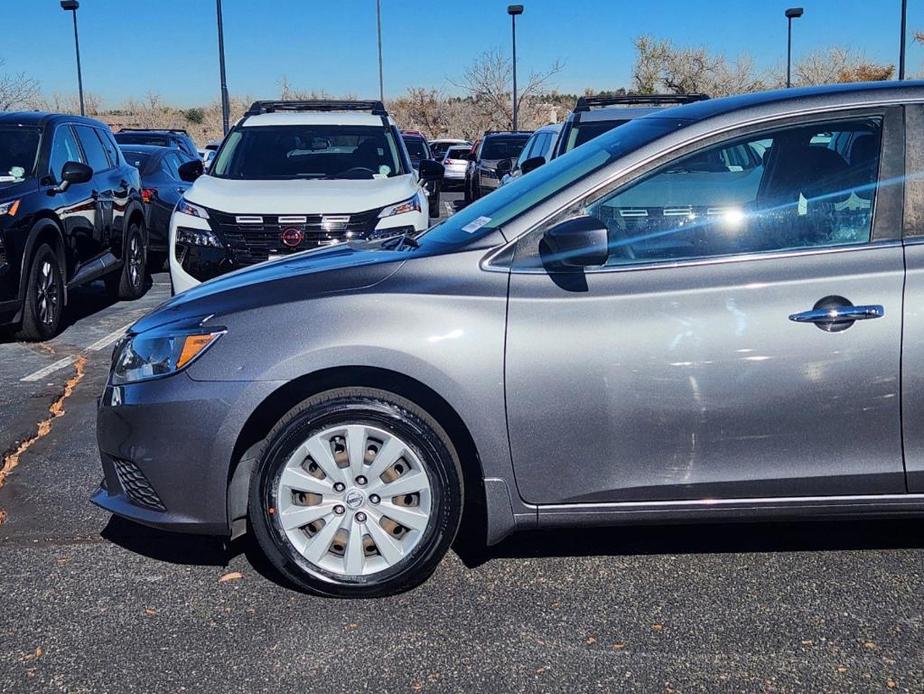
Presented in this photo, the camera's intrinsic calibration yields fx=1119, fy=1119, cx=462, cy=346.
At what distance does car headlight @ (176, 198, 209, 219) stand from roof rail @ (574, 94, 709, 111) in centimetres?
479

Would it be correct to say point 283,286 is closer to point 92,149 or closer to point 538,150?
point 92,149

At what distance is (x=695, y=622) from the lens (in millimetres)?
3713

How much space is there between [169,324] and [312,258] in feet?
2.46

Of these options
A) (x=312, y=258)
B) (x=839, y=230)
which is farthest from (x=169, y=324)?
(x=839, y=230)

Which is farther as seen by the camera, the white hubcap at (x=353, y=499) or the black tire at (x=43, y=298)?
the black tire at (x=43, y=298)

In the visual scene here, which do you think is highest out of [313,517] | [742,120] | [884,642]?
[742,120]

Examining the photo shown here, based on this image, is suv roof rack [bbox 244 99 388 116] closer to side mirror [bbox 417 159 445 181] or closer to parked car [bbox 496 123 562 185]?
side mirror [bbox 417 159 445 181]

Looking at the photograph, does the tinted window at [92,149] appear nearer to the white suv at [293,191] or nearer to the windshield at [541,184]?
the white suv at [293,191]

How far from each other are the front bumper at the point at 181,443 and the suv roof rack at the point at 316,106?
6.69 m

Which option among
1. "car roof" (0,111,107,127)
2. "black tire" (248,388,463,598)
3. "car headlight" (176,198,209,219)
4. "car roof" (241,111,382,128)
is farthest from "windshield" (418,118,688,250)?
"car roof" (0,111,107,127)

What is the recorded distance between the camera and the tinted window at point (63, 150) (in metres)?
9.41

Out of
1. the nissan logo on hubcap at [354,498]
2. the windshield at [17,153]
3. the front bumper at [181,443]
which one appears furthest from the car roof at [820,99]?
the windshield at [17,153]

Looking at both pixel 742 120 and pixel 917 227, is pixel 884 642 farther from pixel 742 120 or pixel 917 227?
pixel 742 120

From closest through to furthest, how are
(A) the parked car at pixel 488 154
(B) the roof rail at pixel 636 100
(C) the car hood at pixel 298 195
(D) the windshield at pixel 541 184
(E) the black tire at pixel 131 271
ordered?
(D) the windshield at pixel 541 184
(C) the car hood at pixel 298 195
(B) the roof rail at pixel 636 100
(E) the black tire at pixel 131 271
(A) the parked car at pixel 488 154
